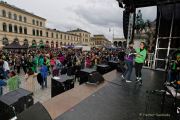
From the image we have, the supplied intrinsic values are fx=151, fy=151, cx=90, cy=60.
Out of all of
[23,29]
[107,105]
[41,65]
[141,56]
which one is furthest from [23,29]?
[107,105]

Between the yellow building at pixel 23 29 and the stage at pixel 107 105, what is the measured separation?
44694 mm

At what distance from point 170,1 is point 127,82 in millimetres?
4747

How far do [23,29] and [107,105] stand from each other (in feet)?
193

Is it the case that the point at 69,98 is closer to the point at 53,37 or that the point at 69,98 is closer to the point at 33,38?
the point at 33,38

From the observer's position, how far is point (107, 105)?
13.6ft

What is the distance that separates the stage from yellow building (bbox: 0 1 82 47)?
44.7 m

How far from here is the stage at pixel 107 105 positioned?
3.56 metres

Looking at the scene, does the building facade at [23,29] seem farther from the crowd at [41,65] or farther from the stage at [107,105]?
the stage at [107,105]

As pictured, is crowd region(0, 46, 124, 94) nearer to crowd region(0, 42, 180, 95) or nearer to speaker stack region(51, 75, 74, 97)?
crowd region(0, 42, 180, 95)

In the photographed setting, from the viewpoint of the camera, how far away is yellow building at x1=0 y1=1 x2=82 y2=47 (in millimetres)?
47844

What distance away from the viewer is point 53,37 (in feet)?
238

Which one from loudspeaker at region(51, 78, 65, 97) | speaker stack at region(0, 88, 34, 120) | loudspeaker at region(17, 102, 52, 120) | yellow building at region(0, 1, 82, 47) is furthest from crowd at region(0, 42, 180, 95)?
yellow building at region(0, 1, 82, 47)

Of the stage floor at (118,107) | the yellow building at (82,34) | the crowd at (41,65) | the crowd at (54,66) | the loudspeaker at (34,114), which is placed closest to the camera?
the loudspeaker at (34,114)

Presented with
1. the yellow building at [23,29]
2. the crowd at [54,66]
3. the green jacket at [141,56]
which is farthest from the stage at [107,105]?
the yellow building at [23,29]
